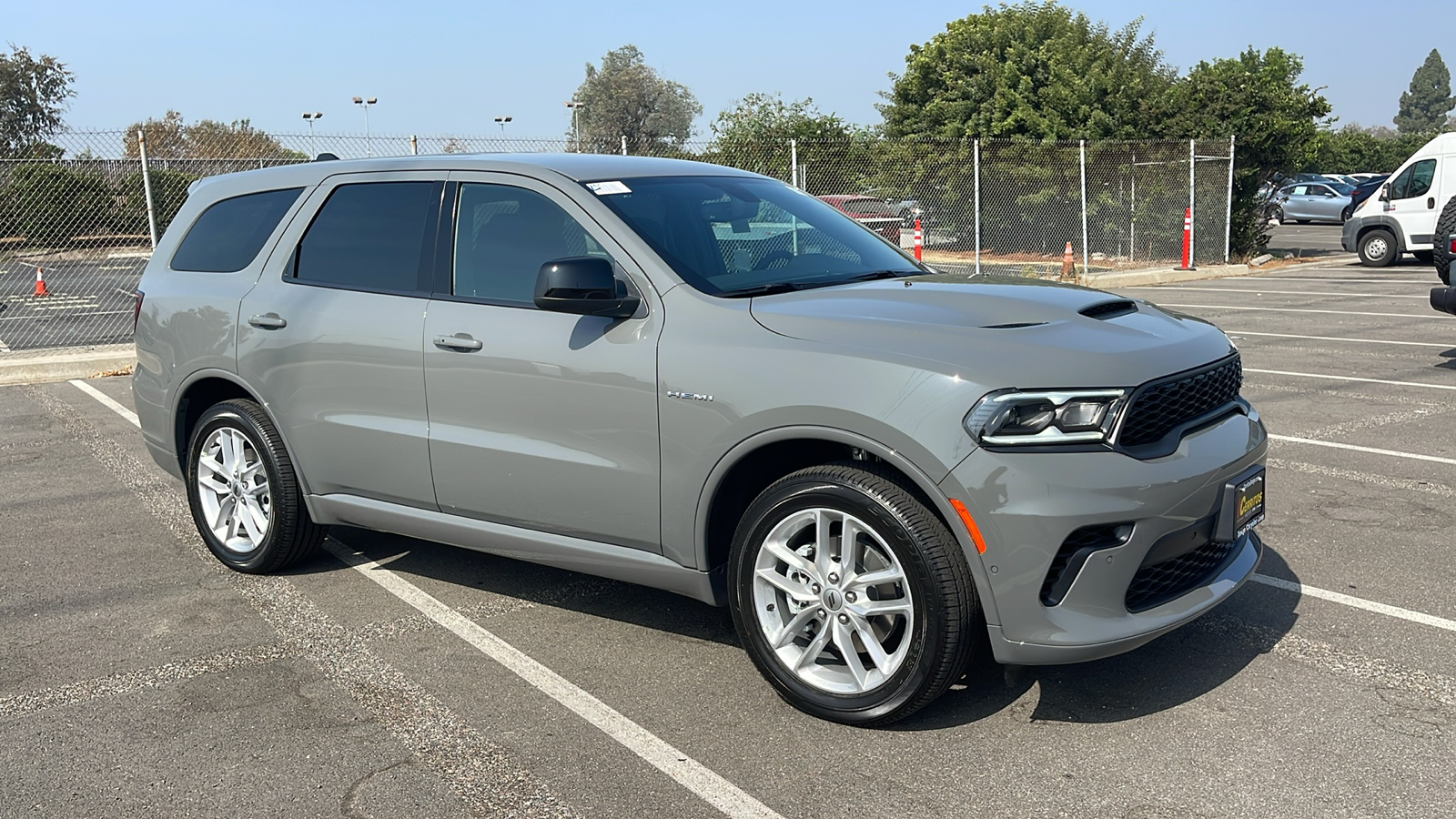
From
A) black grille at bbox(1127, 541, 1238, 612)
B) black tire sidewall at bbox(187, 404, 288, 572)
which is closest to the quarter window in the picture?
black grille at bbox(1127, 541, 1238, 612)

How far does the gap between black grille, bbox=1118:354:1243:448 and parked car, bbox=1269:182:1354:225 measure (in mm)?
38537

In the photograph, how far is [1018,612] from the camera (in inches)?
138

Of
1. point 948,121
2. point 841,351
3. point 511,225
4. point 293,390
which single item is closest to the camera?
point 841,351

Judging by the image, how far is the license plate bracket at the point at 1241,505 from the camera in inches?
149

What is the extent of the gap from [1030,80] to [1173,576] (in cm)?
2249

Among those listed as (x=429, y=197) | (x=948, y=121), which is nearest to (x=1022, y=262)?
(x=948, y=121)

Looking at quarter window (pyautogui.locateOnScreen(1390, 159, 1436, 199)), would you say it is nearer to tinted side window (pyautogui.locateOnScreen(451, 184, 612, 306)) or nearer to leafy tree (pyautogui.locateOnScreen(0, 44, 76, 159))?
tinted side window (pyautogui.locateOnScreen(451, 184, 612, 306))

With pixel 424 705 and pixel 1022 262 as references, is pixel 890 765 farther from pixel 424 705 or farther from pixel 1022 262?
pixel 1022 262

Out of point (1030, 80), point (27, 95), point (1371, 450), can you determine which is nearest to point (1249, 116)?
point (1030, 80)

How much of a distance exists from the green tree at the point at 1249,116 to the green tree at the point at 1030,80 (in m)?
0.74

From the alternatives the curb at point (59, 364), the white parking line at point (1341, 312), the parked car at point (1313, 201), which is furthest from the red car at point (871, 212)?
the parked car at point (1313, 201)

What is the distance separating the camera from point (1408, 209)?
71.4 ft

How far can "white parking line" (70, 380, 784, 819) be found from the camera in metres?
3.42

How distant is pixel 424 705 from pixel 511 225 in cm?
184
